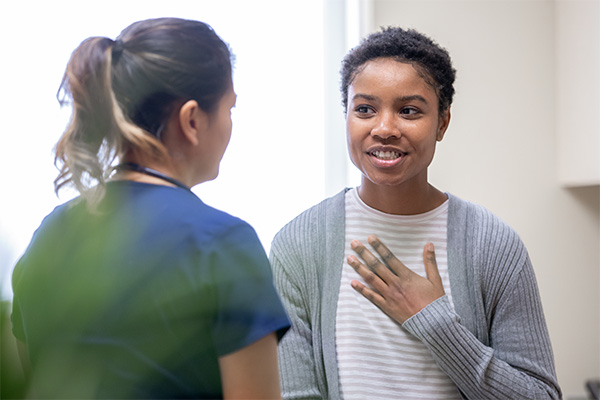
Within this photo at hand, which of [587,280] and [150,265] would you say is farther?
[587,280]

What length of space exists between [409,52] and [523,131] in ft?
2.90

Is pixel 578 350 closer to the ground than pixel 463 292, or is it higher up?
closer to the ground

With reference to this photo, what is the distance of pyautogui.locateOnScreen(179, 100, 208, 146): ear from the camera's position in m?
0.43

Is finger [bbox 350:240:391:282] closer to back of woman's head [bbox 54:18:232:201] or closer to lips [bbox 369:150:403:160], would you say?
lips [bbox 369:150:403:160]

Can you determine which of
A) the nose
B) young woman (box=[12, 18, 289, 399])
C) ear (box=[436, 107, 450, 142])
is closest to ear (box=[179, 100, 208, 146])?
young woman (box=[12, 18, 289, 399])

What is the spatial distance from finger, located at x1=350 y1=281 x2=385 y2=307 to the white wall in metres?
0.77

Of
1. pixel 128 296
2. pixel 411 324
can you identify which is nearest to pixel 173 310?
pixel 128 296

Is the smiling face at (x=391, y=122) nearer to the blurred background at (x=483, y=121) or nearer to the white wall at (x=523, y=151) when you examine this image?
the blurred background at (x=483, y=121)

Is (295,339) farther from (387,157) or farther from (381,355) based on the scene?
(387,157)

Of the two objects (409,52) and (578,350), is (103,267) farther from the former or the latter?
(578,350)

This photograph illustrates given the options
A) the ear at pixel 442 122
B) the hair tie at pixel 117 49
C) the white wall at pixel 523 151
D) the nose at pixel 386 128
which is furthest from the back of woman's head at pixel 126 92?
the white wall at pixel 523 151

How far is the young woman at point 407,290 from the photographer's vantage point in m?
0.86

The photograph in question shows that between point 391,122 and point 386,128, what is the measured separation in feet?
0.05

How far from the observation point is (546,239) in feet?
5.61
